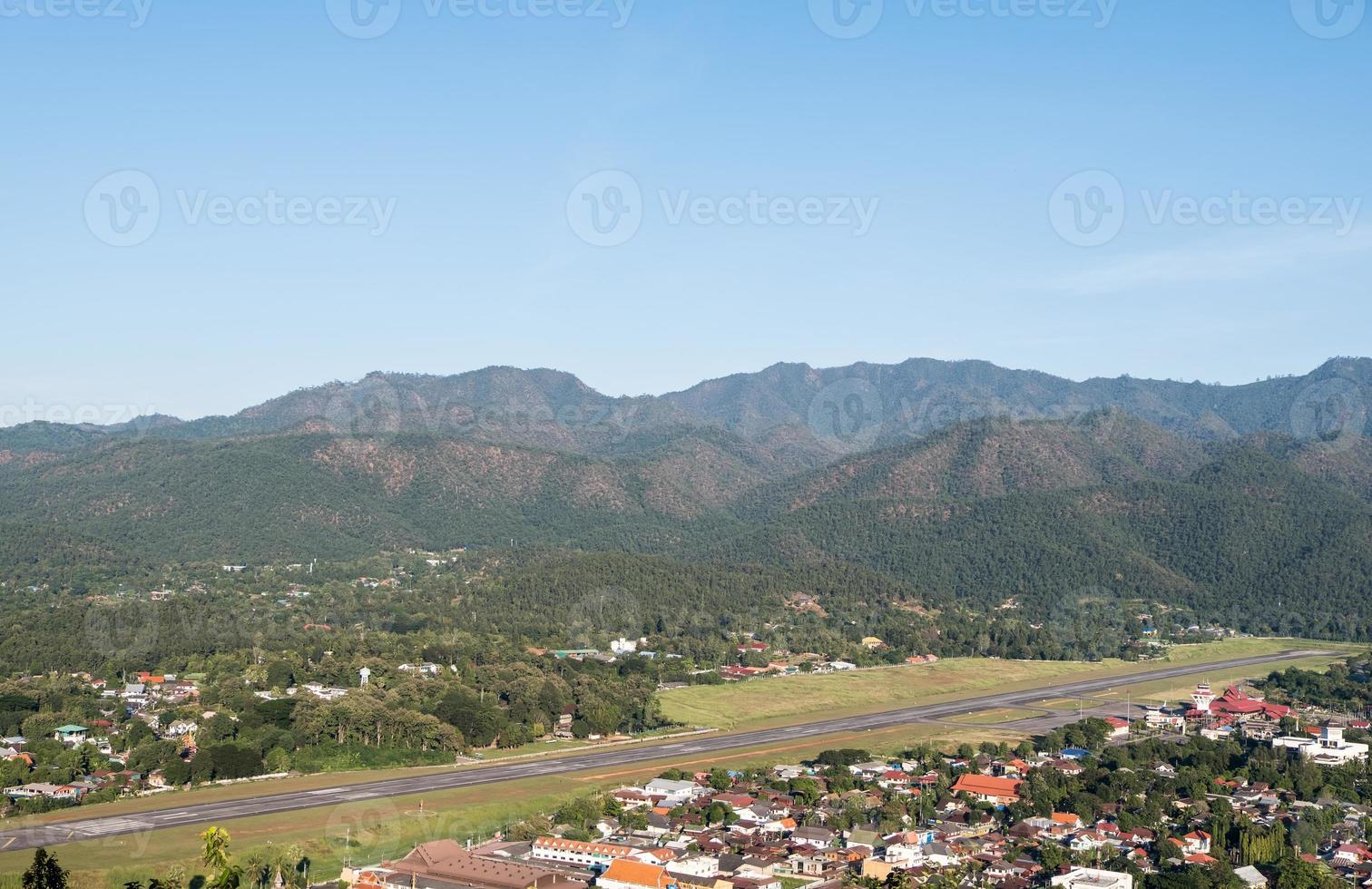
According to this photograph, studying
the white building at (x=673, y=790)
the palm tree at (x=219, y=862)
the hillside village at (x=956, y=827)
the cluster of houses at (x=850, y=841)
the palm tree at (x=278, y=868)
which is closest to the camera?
the palm tree at (x=219, y=862)

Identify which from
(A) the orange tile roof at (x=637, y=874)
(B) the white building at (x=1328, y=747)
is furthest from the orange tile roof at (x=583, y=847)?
(B) the white building at (x=1328, y=747)

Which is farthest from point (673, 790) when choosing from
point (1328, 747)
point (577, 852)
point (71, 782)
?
point (1328, 747)

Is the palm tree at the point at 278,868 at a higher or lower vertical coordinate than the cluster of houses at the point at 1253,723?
higher

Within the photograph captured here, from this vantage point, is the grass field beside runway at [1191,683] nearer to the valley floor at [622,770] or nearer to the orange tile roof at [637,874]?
the valley floor at [622,770]

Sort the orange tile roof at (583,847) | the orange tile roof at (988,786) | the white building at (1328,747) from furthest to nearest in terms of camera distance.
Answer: the white building at (1328,747) < the orange tile roof at (988,786) < the orange tile roof at (583,847)

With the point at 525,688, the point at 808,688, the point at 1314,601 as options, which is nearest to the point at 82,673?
the point at 525,688
